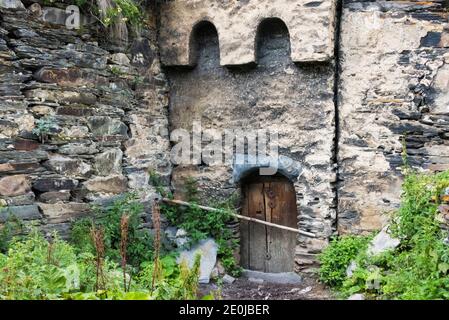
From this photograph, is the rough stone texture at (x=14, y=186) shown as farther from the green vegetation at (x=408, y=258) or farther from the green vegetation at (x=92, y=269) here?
the green vegetation at (x=408, y=258)

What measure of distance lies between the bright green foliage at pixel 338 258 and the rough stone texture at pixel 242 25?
204cm

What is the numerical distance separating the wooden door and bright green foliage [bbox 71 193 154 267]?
4.32 ft

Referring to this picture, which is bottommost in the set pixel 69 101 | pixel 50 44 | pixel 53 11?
pixel 69 101

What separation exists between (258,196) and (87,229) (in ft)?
7.21

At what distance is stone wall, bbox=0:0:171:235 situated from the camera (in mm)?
4711

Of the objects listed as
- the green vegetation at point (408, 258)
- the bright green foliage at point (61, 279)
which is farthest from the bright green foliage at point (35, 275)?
the green vegetation at point (408, 258)

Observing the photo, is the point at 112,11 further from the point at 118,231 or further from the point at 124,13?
the point at 118,231

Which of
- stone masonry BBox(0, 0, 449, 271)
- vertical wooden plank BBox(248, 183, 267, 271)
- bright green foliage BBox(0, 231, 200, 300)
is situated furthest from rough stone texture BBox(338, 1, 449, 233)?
bright green foliage BBox(0, 231, 200, 300)

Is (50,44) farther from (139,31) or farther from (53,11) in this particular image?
(139,31)

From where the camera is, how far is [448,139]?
17.3 ft

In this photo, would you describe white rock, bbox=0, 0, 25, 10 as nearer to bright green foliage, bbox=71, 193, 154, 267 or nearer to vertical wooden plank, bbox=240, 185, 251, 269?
bright green foliage, bbox=71, 193, 154, 267

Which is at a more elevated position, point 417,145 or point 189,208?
point 417,145
